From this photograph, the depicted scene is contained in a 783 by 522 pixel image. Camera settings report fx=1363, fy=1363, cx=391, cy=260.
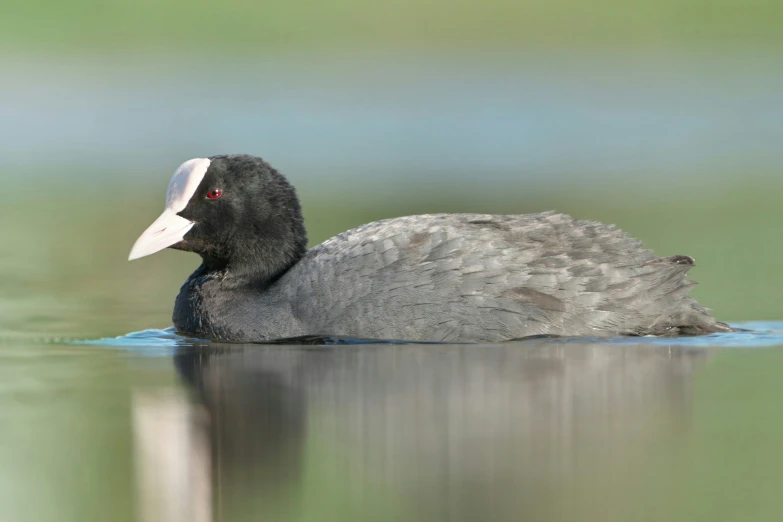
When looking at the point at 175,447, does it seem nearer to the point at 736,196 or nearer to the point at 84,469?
the point at 84,469

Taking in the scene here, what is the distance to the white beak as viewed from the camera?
1060 cm

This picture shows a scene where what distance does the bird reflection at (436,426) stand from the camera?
6.38 metres

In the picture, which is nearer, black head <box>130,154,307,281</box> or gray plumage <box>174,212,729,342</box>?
gray plumage <box>174,212,729,342</box>

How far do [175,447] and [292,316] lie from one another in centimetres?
Result: 299

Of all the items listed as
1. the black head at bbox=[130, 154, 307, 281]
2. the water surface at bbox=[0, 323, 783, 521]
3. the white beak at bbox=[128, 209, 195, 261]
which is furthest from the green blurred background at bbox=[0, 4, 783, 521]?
the black head at bbox=[130, 154, 307, 281]

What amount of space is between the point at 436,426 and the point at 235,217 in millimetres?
3912

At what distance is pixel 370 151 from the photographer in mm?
23750

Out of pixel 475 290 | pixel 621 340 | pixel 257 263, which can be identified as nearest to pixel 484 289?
pixel 475 290

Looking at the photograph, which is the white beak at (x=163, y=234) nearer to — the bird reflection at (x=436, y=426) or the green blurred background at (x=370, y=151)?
the green blurred background at (x=370, y=151)

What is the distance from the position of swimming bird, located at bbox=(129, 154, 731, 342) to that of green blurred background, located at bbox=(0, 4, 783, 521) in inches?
37.2

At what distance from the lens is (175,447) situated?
7441mm

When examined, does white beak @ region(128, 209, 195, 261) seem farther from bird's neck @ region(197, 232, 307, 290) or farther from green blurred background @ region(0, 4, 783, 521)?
green blurred background @ region(0, 4, 783, 521)

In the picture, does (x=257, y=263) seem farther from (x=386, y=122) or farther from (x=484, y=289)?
(x=386, y=122)

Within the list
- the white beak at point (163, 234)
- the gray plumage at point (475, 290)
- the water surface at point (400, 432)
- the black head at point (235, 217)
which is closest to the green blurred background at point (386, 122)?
the white beak at point (163, 234)
